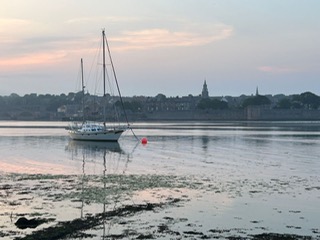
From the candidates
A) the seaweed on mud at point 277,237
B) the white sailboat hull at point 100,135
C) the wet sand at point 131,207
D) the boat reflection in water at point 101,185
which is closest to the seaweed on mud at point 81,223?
the wet sand at point 131,207

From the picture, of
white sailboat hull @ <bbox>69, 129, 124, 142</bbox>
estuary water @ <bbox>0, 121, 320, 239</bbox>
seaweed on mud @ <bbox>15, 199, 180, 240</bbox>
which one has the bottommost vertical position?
estuary water @ <bbox>0, 121, 320, 239</bbox>

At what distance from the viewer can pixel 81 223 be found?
1695 centimetres

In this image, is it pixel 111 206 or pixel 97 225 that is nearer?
pixel 97 225

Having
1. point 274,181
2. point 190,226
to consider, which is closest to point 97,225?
point 190,226

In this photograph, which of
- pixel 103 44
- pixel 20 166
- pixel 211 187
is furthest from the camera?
pixel 103 44

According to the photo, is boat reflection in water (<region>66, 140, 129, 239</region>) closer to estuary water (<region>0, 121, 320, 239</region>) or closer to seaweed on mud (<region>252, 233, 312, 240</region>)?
estuary water (<region>0, 121, 320, 239</region>)

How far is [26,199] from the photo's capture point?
2142cm

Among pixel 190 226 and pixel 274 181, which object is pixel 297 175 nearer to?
pixel 274 181

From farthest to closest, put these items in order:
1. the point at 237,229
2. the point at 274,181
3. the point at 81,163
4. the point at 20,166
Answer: the point at 81,163 < the point at 20,166 < the point at 274,181 < the point at 237,229

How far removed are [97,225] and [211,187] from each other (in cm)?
966

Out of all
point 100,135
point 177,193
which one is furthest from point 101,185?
point 100,135

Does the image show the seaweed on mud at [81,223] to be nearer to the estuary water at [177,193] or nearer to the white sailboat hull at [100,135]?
the estuary water at [177,193]

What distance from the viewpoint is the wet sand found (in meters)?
15.7

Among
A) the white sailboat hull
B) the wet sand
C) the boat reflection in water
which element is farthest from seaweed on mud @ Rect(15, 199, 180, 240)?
the white sailboat hull
